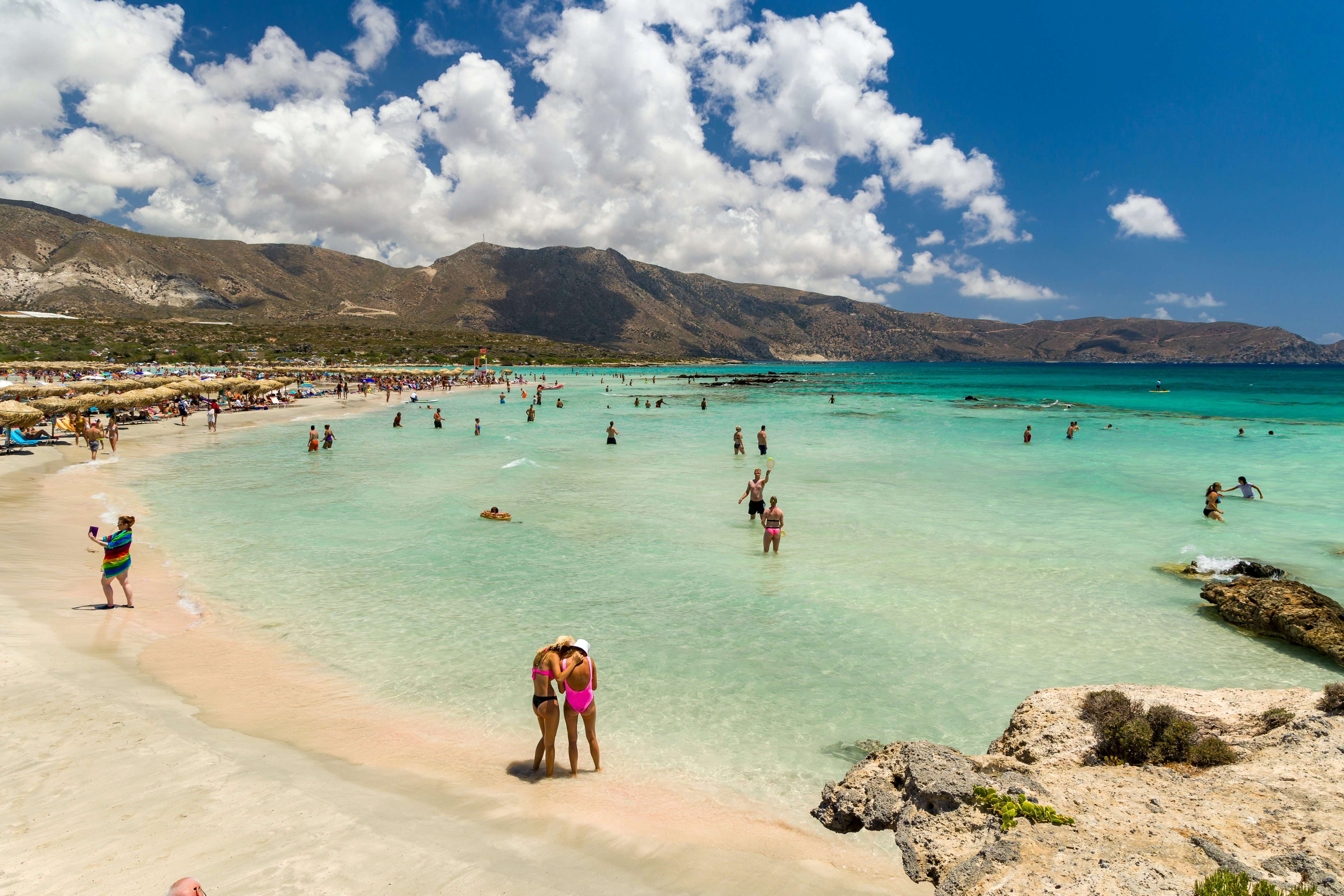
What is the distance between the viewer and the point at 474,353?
5226 inches

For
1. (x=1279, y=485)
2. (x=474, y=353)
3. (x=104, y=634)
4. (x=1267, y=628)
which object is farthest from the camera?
(x=474, y=353)

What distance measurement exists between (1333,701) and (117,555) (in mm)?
16522

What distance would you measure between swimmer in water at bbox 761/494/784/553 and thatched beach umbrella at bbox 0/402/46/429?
97.5ft

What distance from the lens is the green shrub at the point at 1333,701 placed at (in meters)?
6.17

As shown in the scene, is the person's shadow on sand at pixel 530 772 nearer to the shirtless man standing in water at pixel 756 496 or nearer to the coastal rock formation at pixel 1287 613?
the shirtless man standing in water at pixel 756 496

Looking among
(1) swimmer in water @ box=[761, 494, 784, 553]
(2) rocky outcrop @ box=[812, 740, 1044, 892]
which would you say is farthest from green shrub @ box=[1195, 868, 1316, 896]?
(1) swimmer in water @ box=[761, 494, 784, 553]

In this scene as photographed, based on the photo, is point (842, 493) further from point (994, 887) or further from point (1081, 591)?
point (994, 887)

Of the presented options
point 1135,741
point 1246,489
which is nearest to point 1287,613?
point 1135,741

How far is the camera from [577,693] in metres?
6.59

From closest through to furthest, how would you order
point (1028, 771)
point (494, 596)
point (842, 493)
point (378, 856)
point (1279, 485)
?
point (378, 856) < point (1028, 771) < point (494, 596) < point (842, 493) < point (1279, 485)

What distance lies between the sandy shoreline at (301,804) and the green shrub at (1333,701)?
15.4 feet

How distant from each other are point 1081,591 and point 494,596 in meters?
11.9

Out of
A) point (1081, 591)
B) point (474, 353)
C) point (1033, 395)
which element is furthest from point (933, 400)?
point (474, 353)

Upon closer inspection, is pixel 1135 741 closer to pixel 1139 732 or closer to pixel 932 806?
pixel 1139 732
